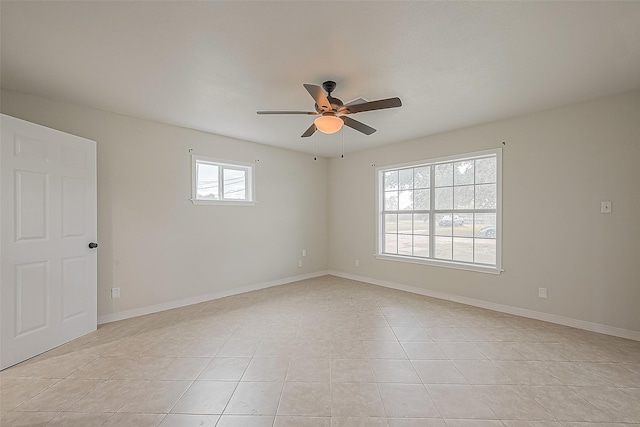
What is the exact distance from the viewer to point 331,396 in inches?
77.4

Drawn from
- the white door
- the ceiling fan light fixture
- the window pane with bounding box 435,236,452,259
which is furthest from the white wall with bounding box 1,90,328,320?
the window pane with bounding box 435,236,452,259

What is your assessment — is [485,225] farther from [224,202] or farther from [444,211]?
[224,202]

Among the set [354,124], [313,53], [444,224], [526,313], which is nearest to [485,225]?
[444,224]

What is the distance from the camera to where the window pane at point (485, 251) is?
3.94 metres

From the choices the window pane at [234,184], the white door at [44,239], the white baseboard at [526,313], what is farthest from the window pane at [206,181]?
the white baseboard at [526,313]

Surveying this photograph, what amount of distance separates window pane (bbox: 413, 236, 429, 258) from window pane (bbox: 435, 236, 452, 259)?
172 mm

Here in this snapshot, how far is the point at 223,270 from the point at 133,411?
2655 millimetres

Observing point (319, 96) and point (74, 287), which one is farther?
point (74, 287)

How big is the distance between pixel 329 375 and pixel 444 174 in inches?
137

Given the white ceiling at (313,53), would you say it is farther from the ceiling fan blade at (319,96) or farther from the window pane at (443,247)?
the window pane at (443,247)

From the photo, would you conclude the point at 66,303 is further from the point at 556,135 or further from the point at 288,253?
the point at 556,135

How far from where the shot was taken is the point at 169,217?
12.7 ft

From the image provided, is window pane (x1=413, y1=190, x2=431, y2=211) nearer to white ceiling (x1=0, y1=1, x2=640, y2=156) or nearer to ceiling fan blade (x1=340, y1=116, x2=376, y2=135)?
white ceiling (x1=0, y1=1, x2=640, y2=156)

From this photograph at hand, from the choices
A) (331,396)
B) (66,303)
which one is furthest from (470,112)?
(66,303)
